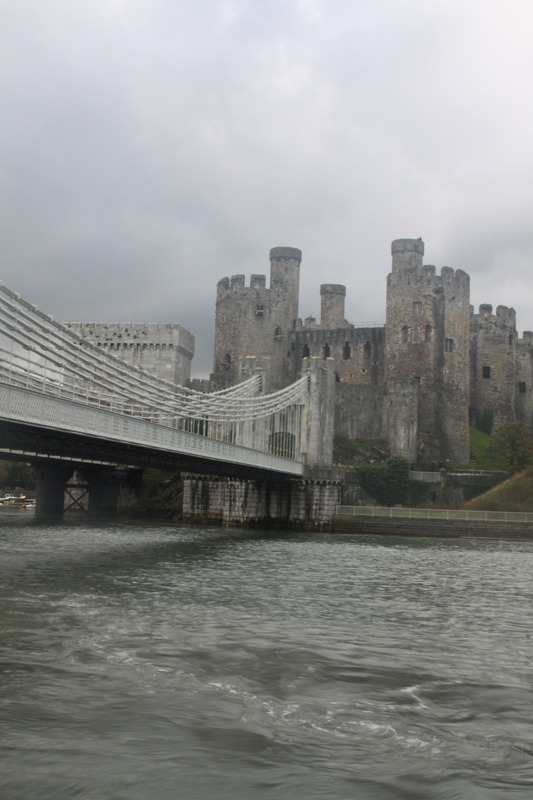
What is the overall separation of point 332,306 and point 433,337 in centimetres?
899

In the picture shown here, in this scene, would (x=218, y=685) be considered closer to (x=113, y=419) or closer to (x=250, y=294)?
(x=113, y=419)

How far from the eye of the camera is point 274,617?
440 inches

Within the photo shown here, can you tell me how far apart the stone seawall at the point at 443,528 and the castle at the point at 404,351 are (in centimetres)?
1067

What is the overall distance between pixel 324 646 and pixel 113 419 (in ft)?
31.0

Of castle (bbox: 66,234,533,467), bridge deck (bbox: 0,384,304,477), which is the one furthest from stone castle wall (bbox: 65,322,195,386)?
bridge deck (bbox: 0,384,304,477)

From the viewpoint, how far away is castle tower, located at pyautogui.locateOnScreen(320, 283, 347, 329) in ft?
173

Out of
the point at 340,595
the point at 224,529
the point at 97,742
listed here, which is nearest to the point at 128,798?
the point at 97,742

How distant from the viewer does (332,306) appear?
53.0 m

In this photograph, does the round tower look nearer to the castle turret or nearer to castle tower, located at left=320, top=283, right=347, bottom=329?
castle tower, located at left=320, top=283, right=347, bottom=329

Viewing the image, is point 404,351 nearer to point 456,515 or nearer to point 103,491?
point 456,515

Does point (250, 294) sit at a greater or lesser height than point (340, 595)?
greater

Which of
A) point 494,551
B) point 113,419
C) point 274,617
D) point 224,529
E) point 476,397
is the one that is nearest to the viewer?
point 274,617

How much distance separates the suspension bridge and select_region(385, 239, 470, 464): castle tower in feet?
32.8

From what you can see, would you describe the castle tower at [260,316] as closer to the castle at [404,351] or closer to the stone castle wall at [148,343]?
the castle at [404,351]
